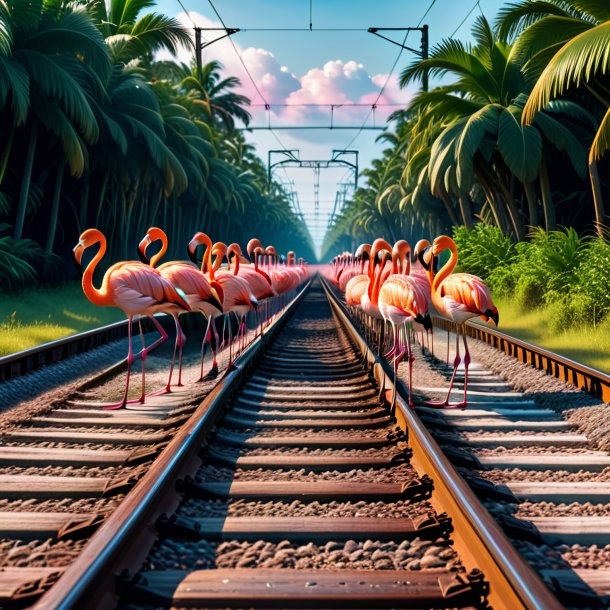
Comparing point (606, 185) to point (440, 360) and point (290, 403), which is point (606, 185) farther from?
point (290, 403)

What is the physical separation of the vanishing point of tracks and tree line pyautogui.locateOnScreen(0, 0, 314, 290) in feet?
39.6

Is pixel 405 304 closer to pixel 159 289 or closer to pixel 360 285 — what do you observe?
pixel 159 289

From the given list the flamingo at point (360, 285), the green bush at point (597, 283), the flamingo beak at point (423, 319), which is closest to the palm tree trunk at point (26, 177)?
the flamingo at point (360, 285)

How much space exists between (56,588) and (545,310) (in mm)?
12652

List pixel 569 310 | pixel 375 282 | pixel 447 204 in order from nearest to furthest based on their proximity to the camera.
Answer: pixel 375 282 < pixel 569 310 < pixel 447 204

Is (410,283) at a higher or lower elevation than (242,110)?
lower

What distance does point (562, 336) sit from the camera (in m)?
12.1

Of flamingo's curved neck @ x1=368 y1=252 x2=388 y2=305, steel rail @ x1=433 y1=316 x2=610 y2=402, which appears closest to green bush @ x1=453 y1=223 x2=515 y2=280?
steel rail @ x1=433 y1=316 x2=610 y2=402

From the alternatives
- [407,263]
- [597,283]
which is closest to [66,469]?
[407,263]

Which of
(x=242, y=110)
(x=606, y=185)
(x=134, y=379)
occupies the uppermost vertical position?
(x=242, y=110)

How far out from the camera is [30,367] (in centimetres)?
884

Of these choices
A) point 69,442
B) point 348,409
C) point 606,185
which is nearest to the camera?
point 69,442

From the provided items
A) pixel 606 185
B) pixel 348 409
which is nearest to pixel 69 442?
pixel 348 409

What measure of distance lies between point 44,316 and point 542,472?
13.0 metres
